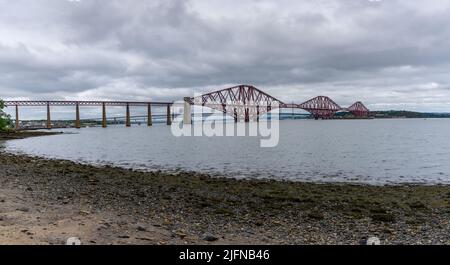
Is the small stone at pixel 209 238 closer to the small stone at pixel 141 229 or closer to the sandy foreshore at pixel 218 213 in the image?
the sandy foreshore at pixel 218 213

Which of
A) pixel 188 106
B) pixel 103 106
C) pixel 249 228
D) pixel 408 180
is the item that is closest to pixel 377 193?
pixel 408 180

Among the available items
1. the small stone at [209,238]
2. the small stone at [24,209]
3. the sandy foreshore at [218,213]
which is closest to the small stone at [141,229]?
the sandy foreshore at [218,213]

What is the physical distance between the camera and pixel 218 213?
35.6 feet

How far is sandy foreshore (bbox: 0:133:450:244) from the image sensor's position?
311 inches

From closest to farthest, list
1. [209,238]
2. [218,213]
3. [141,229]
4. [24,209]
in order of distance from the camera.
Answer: [209,238] < [141,229] < [24,209] < [218,213]

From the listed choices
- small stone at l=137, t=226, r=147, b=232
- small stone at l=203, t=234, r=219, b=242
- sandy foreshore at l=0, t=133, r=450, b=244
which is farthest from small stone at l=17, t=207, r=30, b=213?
small stone at l=203, t=234, r=219, b=242

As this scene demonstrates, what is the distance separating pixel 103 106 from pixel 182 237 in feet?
499

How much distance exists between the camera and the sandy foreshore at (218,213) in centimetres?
789

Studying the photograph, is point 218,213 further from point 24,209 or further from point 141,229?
point 24,209

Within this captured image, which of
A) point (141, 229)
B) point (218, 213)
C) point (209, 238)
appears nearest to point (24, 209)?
point (141, 229)

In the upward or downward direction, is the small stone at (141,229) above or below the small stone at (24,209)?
below

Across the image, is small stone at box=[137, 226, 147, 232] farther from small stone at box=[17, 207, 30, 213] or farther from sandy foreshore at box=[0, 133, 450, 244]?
small stone at box=[17, 207, 30, 213]

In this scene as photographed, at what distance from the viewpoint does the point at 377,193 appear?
50.3 ft
